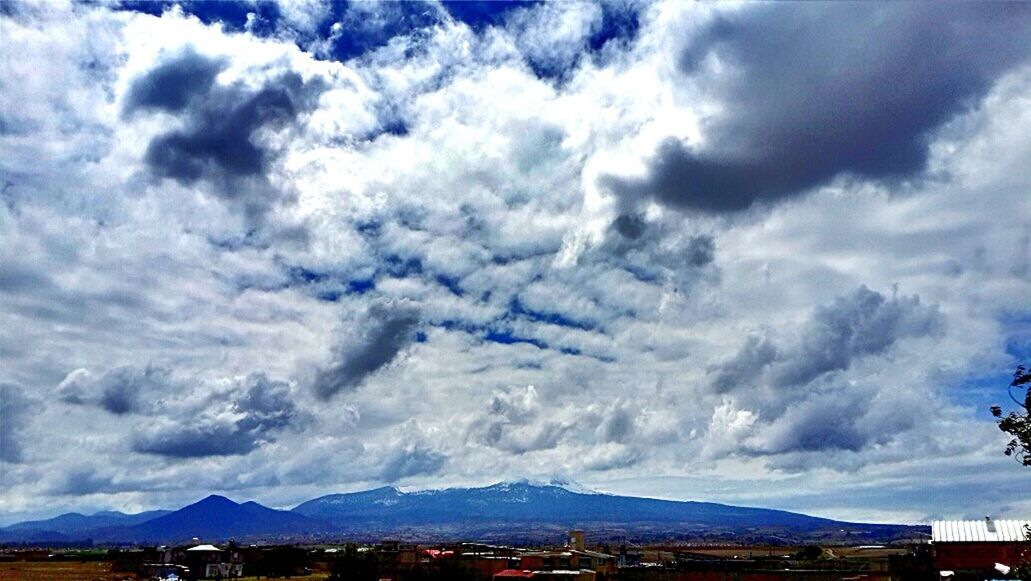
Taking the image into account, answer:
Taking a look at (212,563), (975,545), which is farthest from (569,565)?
(212,563)

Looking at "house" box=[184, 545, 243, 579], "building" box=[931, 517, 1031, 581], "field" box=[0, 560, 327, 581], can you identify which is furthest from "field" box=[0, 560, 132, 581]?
"building" box=[931, 517, 1031, 581]

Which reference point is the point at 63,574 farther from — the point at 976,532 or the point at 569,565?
the point at 976,532

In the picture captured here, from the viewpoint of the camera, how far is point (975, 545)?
71.2 meters

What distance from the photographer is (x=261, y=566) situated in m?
124

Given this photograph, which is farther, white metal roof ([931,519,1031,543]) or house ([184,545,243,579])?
house ([184,545,243,579])

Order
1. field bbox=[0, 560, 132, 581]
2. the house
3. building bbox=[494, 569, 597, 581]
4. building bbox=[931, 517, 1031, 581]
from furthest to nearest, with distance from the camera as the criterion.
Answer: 1. the house
2. field bbox=[0, 560, 132, 581]
3. building bbox=[494, 569, 597, 581]
4. building bbox=[931, 517, 1031, 581]

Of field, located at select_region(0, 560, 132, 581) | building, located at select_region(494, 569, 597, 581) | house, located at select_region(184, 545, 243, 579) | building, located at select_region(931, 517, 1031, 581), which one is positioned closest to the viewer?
building, located at select_region(931, 517, 1031, 581)

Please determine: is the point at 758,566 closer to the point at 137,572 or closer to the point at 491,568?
the point at 491,568

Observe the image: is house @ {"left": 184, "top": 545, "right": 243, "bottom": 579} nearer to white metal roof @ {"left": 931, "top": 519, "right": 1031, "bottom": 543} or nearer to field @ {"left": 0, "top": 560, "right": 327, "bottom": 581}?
field @ {"left": 0, "top": 560, "right": 327, "bottom": 581}

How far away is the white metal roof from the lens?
71.5 m

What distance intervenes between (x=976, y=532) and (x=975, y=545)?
2.15 m

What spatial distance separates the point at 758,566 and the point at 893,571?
11877 millimetres

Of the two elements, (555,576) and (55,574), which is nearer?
(555,576)

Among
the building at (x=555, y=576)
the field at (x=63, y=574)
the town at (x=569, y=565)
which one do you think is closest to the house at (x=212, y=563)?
the town at (x=569, y=565)
